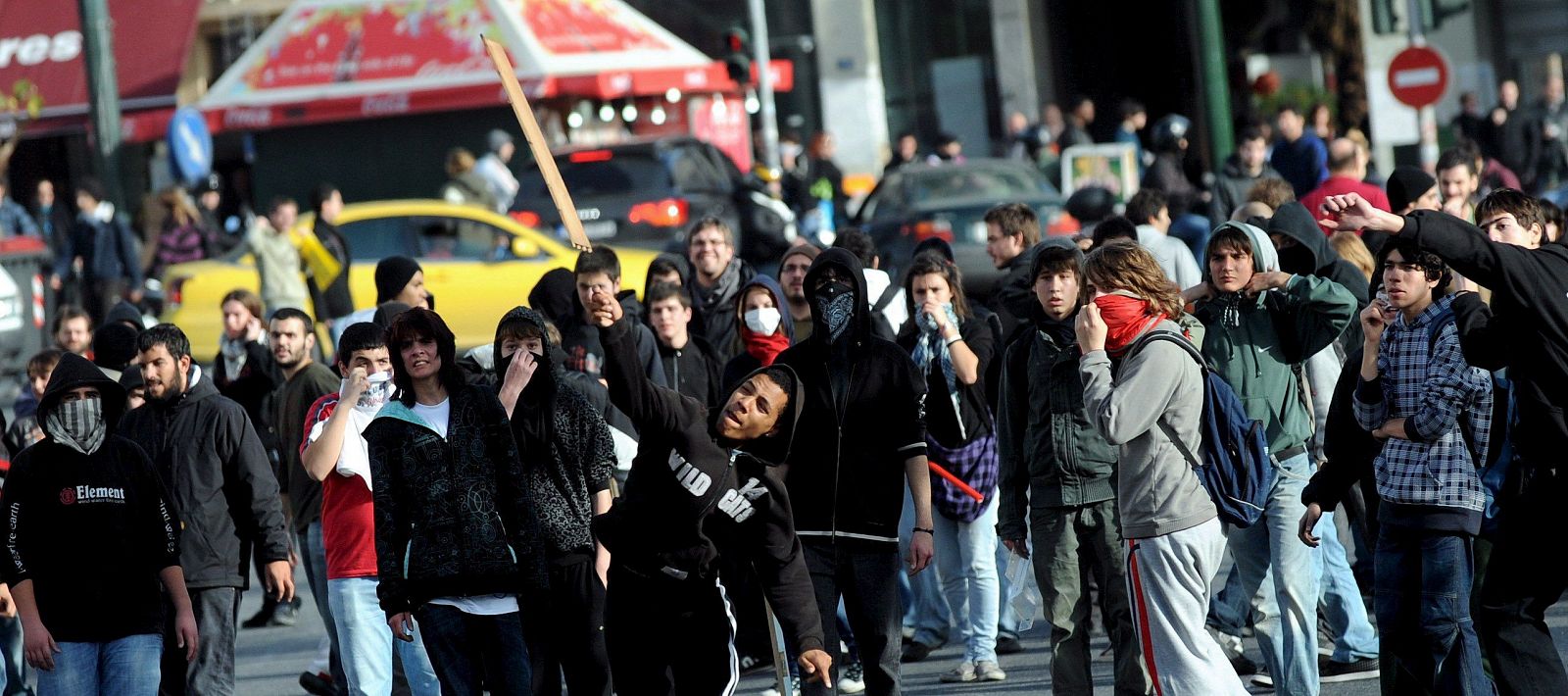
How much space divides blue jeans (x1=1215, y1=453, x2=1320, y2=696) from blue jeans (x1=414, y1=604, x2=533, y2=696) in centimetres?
249

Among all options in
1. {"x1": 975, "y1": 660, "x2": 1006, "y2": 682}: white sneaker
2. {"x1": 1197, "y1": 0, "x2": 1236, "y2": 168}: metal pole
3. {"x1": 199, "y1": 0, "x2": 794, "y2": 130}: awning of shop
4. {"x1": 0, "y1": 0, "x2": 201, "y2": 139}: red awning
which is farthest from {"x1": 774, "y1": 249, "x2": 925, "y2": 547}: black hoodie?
{"x1": 0, "y1": 0, "x2": 201, "y2": 139}: red awning

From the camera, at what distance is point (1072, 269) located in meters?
7.23

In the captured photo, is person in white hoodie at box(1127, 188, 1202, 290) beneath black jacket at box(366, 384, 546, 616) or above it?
above

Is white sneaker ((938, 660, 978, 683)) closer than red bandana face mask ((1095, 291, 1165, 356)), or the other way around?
red bandana face mask ((1095, 291, 1165, 356))

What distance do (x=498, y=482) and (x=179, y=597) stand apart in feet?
4.37

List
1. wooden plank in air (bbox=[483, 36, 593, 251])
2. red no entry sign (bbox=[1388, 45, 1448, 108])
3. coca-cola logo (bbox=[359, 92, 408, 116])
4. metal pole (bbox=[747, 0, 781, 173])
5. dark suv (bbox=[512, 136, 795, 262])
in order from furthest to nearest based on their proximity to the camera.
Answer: coca-cola logo (bbox=[359, 92, 408, 116]), metal pole (bbox=[747, 0, 781, 173]), dark suv (bbox=[512, 136, 795, 262]), red no entry sign (bbox=[1388, 45, 1448, 108]), wooden plank in air (bbox=[483, 36, 593, 251])

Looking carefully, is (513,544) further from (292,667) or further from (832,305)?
(292,667)

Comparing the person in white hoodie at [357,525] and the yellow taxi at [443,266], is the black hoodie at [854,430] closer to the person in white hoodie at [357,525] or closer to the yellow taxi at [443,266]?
the person in white hoodie at [357,525]

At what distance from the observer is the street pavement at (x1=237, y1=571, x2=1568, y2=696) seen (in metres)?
8.22

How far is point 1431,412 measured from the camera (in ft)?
20.6

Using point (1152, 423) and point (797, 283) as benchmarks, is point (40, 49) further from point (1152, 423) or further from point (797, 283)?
point (1152, 423)

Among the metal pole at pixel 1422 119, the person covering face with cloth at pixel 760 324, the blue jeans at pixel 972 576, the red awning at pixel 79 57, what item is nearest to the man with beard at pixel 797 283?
the person covering face with cloth at pixel 760 324

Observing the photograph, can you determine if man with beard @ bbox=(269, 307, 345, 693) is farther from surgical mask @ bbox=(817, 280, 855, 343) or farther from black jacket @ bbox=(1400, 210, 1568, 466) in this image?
black jacket @ bbox=(1400, 210, 1568, 466)

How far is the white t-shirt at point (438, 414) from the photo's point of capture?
20.9 ft
